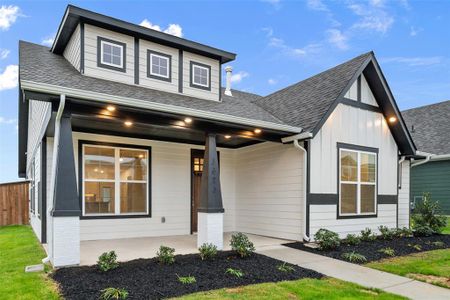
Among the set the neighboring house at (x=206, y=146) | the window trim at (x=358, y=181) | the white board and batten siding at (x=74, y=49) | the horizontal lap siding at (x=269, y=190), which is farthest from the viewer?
the window trim at (x=358, y=181)

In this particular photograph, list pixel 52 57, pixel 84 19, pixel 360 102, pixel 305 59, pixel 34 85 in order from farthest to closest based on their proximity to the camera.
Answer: pixel 305 59
pixel 360 102
pixel 52 57
pixel 84 19
pixel 34 85

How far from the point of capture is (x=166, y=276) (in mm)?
5023

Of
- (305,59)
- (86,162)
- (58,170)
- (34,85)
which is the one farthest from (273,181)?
(305,59)

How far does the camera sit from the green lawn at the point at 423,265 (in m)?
5.52

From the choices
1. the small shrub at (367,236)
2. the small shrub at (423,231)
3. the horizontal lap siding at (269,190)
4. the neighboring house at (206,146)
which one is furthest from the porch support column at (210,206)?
the small shrub at (423,231)

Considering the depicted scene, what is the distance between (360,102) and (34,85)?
8.20m

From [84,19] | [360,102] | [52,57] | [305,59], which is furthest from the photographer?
[305,59]

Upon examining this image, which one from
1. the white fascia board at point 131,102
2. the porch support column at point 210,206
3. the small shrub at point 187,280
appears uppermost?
the white fascia board at point 131,102

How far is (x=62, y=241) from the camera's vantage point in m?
5.47

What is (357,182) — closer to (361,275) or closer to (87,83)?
(361,275)

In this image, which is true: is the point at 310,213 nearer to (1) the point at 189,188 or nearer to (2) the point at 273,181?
(2) the point at 273,181

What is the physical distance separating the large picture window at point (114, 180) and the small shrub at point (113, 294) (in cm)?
456

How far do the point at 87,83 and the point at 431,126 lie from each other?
57.2ft

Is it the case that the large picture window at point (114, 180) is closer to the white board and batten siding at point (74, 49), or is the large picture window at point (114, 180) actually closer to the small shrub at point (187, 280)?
the white board and batten siding at point (74, 49)
